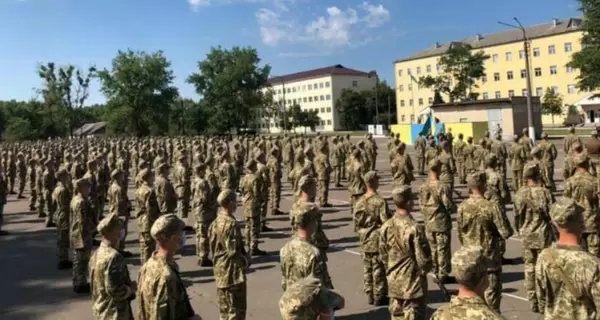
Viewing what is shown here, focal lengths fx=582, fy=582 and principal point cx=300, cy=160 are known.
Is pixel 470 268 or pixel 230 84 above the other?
pixel 230 84

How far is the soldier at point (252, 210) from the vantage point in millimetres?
12234

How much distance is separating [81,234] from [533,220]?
729 cm

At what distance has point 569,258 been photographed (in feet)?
14.7

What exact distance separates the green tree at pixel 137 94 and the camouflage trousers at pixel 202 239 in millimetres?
72478

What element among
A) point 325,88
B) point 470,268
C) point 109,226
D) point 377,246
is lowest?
point 377,246

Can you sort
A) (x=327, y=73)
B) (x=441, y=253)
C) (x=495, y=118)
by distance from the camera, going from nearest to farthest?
(x=441, y=253) < (x=495, y=118) < (x=327, y=73)

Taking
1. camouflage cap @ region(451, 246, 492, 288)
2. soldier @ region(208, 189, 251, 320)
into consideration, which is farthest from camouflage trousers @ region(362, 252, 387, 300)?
camouflage cap @ region(451, 246, 492, 288)

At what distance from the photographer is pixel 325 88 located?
12925 cm

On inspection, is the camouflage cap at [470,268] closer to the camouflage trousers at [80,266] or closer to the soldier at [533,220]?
the soldier at [533,220]

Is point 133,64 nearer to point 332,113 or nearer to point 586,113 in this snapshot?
point 332,113

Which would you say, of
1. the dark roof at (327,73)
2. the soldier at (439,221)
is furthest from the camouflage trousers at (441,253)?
the dark roof at (327,73)

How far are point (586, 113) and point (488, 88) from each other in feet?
67.4

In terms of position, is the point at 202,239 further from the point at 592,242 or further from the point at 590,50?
the point at 590,50

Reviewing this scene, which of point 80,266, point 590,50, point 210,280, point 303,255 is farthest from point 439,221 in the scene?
point 590,50
